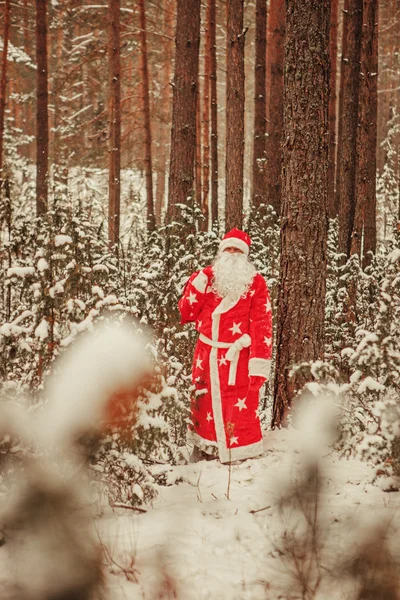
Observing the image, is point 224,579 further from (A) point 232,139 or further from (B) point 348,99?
(B) point 348,99

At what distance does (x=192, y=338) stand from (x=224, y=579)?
3739 mm

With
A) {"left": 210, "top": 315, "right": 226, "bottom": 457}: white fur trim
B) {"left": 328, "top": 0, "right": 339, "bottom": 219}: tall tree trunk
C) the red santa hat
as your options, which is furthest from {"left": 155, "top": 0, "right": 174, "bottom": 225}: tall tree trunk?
{"left": 210, "top": 315, "right": 226, "bottom": 457}: white fur trim

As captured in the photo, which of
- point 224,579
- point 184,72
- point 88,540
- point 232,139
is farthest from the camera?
point 232,139

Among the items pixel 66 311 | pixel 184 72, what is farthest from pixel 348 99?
pixel 66 311

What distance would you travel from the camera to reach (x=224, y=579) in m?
2.60

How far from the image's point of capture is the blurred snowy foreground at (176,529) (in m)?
2.27

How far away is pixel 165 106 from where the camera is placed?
2261 centimetres

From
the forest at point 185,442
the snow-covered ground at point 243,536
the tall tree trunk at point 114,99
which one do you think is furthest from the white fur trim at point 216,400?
the tall tree trunk at point 114,99

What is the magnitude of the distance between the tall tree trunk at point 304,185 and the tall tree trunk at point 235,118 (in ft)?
14.7

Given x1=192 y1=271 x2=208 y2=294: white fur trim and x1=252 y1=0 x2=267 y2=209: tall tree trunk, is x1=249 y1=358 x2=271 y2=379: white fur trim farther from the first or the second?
x1=252 y1=0 x2=267 y2=209: tall tree trunk

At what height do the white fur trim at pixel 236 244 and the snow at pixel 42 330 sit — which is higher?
the white fur trim at pixel 236 244

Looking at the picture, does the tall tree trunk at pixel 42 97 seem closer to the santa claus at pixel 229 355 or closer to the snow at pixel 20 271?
the santa claus at pixel 229 355

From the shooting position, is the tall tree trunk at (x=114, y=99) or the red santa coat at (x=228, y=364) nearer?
the red santa coat at (x=228, y=364)

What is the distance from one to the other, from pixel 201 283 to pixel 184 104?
4.74 metres
